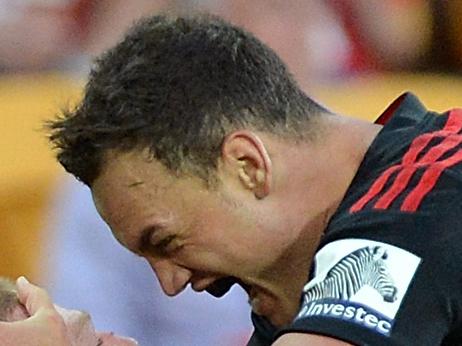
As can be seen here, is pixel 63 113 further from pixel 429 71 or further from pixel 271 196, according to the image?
pixel 429 71

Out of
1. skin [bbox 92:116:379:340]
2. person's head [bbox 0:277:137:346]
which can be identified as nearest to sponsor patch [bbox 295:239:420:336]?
skin [bbox 92:116:379:340]

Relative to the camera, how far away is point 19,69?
132 inches

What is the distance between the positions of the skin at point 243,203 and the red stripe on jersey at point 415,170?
0.09 m

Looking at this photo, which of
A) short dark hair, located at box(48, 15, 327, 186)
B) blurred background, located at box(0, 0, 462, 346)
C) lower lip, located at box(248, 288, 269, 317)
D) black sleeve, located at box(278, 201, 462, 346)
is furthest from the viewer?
blurred background, located at box(0, 0, 462, 346)

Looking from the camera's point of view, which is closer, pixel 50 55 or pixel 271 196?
pixel 271 196

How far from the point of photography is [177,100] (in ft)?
5.63

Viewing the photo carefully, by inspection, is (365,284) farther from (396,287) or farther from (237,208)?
(237,208)

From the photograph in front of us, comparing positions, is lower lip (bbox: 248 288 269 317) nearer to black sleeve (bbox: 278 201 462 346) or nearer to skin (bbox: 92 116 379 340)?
skin (bbox: 92 116 379 340)

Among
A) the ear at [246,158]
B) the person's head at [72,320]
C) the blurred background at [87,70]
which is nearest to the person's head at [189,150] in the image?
the ear at [246,158]

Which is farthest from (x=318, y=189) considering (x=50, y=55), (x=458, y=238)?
(x=50, y=55)

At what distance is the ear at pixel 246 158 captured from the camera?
170 centimetres

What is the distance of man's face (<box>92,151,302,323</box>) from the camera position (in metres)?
1.71

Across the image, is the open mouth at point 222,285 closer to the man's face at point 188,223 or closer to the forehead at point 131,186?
the man's face at point 188,223

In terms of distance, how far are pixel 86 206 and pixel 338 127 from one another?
1.14 metres
